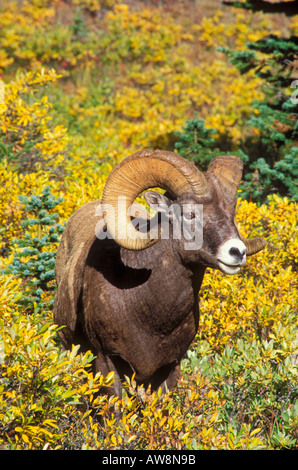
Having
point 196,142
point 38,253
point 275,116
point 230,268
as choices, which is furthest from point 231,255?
point 196,142

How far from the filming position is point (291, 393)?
4.26 meters

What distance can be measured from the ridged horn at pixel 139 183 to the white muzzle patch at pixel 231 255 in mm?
490

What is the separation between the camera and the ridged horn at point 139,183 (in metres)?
3.63

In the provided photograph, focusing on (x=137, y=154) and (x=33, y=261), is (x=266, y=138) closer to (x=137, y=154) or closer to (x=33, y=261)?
(x=33, y=261)

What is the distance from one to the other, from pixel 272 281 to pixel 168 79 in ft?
41.5

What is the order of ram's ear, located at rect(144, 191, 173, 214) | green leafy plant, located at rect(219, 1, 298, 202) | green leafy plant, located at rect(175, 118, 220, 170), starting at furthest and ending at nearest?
green leafy plant, located at rect(175, 118, 220, 170) → green leafy plant, located at rect(219, 1, 298, 202) → ram's ear, located at rect(144, 191, 173, 214)

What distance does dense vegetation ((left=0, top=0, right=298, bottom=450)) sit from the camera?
11.0 ft

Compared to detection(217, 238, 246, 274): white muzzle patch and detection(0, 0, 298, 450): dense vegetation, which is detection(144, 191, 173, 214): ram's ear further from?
detection(0, 0, 298, 450): dense vegetation

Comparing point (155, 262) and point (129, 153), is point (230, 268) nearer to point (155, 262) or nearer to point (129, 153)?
point (155, 262)

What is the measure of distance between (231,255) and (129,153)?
24.1ft

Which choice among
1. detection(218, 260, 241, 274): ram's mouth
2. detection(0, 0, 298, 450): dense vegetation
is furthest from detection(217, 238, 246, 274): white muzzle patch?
detection(0, 0, 298, 450): dense vegetation

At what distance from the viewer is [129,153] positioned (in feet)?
34.0

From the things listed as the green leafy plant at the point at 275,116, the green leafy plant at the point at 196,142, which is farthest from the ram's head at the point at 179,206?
the green leafy plant at the point at 196,142

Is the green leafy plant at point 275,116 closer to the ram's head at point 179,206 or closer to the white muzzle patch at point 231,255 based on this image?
the ram's head at point 179,206
